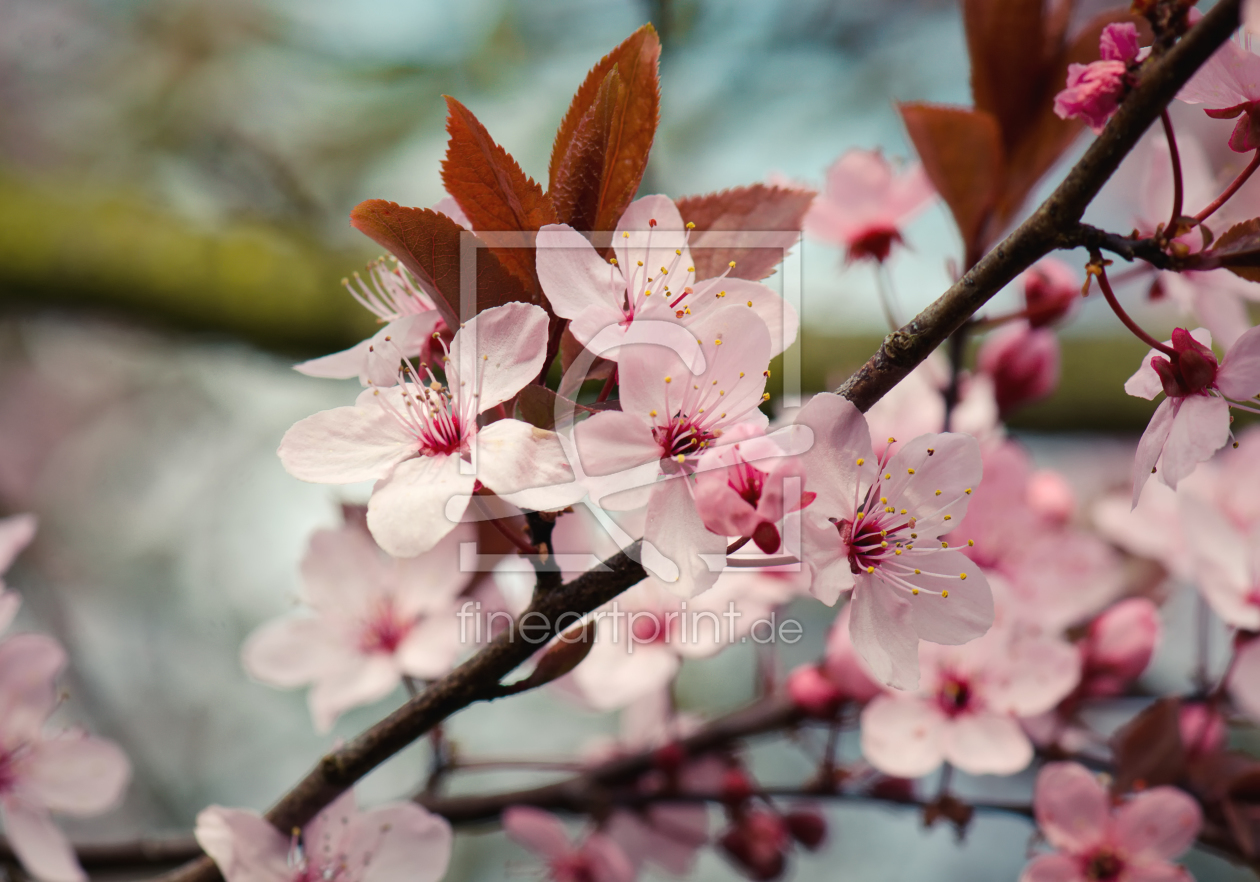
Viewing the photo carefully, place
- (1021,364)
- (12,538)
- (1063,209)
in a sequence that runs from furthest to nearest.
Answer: (1021,364), (12,538), (1063,209)

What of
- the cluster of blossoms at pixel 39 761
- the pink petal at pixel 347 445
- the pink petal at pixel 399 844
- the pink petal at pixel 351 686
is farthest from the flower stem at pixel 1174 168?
the cluster of blossoms at pixel 39 761

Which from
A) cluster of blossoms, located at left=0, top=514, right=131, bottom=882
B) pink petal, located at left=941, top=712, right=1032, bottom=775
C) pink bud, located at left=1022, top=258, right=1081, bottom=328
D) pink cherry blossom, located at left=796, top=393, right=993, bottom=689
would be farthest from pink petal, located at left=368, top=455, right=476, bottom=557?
pink bud, located at left=1022, top=258, right=1081, bottom=328

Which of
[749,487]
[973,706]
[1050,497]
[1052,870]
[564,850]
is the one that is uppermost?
[749,487]

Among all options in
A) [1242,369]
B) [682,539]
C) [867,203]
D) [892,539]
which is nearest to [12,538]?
[682,539]

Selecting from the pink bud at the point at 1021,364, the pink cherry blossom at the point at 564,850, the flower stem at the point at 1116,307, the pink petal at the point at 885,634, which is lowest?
the pink cherry blossom at the point at 564,850

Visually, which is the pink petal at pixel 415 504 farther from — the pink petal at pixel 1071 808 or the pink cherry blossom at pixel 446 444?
the pink petal at pixel 1071 808

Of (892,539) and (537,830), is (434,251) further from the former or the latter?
(537,830)

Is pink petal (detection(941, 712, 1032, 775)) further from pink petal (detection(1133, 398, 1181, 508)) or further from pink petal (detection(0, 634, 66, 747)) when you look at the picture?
pink petal (detection(0, 634, 66, 747))
